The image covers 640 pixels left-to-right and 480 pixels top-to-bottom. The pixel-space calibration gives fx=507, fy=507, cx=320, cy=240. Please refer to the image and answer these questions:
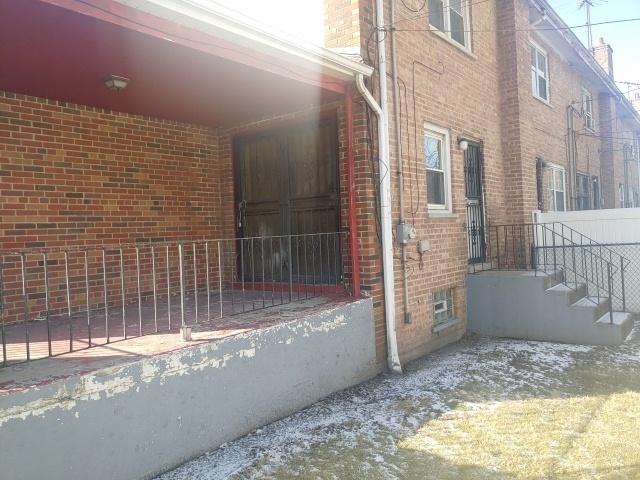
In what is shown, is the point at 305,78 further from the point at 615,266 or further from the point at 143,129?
the point at 615,266

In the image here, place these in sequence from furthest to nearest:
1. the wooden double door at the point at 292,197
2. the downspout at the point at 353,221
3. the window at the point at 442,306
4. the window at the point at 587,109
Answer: the window at the point at 587,109 < the window at the point at 442,306 < the wooden double door at the point at 292,197 < the downspout at the point at 353,221

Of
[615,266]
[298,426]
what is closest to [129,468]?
[298,426]

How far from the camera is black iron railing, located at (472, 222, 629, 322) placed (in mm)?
8336

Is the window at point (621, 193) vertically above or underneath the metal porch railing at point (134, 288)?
above

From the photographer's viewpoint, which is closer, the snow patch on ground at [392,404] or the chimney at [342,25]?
the snow patch on ground at [392,404]

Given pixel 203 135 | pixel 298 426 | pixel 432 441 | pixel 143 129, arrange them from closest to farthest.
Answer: pixel 432 441 < pixel 298 426 < pixel 143 129 < pixel 203 135

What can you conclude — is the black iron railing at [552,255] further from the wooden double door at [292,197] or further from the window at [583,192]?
the window at [583,192]

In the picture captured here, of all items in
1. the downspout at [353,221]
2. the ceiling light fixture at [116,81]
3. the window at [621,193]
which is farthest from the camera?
the window at [621,193]

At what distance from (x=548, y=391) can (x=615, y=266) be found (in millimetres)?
4035

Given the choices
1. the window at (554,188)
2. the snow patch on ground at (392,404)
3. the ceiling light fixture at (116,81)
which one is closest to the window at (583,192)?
the window at (554,188)

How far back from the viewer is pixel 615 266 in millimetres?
7938

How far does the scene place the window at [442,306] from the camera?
271 inches

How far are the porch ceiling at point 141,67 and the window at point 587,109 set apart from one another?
1066cm

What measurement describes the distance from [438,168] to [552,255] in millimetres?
3004
